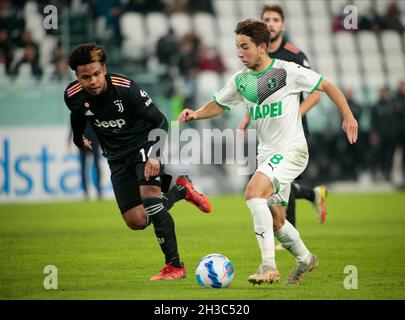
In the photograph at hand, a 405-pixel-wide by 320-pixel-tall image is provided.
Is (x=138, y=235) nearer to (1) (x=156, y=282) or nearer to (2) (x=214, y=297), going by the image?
(1) (x=156, y=282)

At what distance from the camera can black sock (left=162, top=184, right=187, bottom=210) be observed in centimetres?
883

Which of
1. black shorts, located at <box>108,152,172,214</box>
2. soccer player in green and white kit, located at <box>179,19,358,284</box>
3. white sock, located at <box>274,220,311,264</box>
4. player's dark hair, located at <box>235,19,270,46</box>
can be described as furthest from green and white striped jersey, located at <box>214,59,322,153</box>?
black shorts, located at <box>108,152,172,214</box>

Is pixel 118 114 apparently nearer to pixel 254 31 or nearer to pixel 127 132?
pixel 127 132

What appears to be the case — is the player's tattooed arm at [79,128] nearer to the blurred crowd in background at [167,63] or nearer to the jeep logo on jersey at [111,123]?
the jeep logo on jersey at [111,123]

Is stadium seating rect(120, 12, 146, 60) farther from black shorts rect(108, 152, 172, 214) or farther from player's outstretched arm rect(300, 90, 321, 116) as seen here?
black shorts rect(108, 152, 172, 214)

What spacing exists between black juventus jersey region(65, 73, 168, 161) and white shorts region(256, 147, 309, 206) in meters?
1.01

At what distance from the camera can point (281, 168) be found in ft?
23.9

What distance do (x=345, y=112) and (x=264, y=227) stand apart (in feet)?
3.57

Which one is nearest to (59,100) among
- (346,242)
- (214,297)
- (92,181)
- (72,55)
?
(92,181)

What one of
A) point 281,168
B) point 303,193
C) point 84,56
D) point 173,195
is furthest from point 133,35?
point 281,168

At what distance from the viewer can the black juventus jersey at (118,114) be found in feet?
25.5

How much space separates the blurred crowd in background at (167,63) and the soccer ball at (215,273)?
1102 centimetres

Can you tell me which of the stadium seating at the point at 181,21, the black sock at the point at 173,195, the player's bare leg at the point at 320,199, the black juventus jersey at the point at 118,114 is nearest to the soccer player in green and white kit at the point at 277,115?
the black juventus jersey at the point at 118,114
